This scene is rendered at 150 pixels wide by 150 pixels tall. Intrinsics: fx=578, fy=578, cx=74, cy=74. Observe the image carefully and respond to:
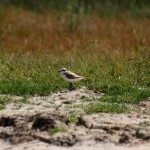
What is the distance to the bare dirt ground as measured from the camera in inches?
320

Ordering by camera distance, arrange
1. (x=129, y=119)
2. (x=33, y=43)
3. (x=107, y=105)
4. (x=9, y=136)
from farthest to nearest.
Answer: (x=33, y=43) → (x=107, y=105) → (x=129, y=119) → (x=9, y=136)

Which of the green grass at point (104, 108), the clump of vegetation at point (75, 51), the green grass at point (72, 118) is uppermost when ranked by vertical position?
the green grass at point (72, 118)

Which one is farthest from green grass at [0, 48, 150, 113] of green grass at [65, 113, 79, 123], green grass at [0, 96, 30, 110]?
green grass at [65, 113, 79, 123]

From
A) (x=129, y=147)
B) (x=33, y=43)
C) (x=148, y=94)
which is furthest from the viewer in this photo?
(x=33, y=43)

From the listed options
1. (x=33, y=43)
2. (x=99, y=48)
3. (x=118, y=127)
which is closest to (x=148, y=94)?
(x=118, y=127)

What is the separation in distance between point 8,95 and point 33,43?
21.8 feet

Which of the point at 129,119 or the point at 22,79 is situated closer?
the point at 129,119

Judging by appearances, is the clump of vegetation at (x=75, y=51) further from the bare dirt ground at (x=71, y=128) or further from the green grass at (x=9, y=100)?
the bare dirt ground at (x=71, y=128)

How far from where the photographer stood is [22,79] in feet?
39.9

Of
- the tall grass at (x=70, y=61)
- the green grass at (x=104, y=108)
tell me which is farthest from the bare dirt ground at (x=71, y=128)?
the tall grass at (x=70, y=61)

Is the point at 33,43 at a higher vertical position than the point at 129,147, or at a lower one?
lower

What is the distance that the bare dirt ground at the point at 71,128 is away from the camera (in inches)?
320

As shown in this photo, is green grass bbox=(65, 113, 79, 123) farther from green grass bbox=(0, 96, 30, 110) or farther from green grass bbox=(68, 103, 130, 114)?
green grass bbox=(0, 96, 30, 110)

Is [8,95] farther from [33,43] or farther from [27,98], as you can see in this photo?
[33,43]
